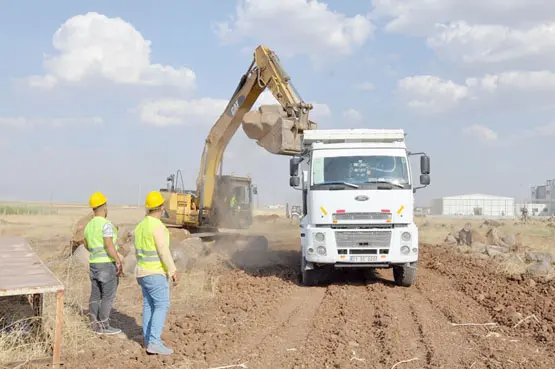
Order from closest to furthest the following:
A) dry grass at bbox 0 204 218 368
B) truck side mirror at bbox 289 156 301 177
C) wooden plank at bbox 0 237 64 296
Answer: wooden plank at bbox 0 237 64 296, dry grass at bbox 0 204 218 368, truck side mirror at bbox 289 156 301 177

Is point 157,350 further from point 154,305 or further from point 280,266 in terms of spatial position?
point 280,266

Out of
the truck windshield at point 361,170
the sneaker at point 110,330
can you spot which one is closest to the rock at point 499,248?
the truck windshield at point 361,170

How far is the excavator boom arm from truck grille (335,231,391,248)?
10.5 ft

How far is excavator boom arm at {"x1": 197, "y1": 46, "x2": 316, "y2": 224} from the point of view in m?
13.8

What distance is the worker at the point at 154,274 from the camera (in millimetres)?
6727

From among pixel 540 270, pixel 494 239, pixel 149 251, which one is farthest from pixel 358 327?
pixel 494 239

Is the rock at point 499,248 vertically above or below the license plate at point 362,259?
below

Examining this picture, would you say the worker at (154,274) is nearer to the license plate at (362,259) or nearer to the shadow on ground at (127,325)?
the shadow on ground at (127,325)

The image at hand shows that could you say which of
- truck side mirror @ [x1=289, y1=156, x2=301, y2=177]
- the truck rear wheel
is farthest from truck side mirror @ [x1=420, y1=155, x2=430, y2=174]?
truck side mirror @ [x1=289, y1=156, x2=301, y2=177]

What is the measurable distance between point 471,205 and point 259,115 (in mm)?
77978

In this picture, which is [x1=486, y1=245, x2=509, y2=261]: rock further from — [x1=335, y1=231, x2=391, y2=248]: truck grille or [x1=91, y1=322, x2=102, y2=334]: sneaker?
[x1=91, y1=322, x2=102, y2=334]: sneaker

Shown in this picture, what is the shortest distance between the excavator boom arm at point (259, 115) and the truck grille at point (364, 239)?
3.19 m

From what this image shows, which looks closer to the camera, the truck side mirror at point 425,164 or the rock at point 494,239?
the truck side mirror at point 425,164

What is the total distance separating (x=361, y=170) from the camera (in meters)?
11.6
